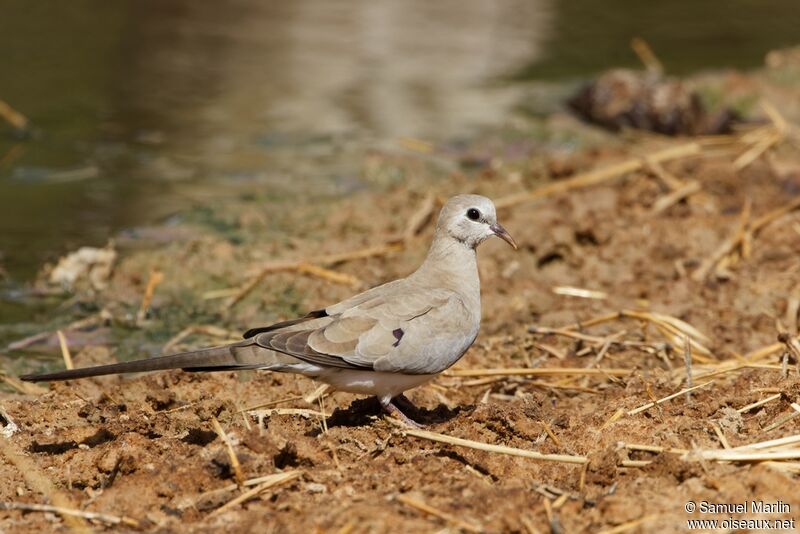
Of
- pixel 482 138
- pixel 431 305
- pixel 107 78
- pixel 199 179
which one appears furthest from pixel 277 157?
pixel 431 305

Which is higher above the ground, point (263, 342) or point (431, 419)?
point (263, 342)

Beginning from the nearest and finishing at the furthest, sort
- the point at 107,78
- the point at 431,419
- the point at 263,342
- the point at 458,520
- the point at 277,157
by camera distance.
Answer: the point at 458,520 < the point at 263,342 < the point at 431,419 < the point at 277,157 < the point at 107,78

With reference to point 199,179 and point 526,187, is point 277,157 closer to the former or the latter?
point 199,179

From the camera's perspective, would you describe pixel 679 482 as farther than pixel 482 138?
No

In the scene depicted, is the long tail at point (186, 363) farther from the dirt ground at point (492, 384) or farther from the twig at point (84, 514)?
the twig at point (84, 514)

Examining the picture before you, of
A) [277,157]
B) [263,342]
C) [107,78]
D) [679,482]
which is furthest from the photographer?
[107,78]

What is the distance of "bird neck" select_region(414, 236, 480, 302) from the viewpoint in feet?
15.4

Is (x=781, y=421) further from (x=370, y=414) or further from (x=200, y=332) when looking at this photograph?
(x=200, y=332)

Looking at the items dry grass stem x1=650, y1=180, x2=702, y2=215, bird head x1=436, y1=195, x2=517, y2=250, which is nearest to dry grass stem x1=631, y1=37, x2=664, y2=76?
dry grass stem x1=650, y1=180, x2=702, y2=215

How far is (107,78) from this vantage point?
11.1m

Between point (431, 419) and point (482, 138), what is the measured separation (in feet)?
18.0

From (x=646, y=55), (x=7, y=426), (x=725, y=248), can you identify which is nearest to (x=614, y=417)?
(x=7, y=426)

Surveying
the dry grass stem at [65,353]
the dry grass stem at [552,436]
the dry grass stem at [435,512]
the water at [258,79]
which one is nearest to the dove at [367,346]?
the dry grass stem at [552,436]

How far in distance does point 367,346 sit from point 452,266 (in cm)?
74
